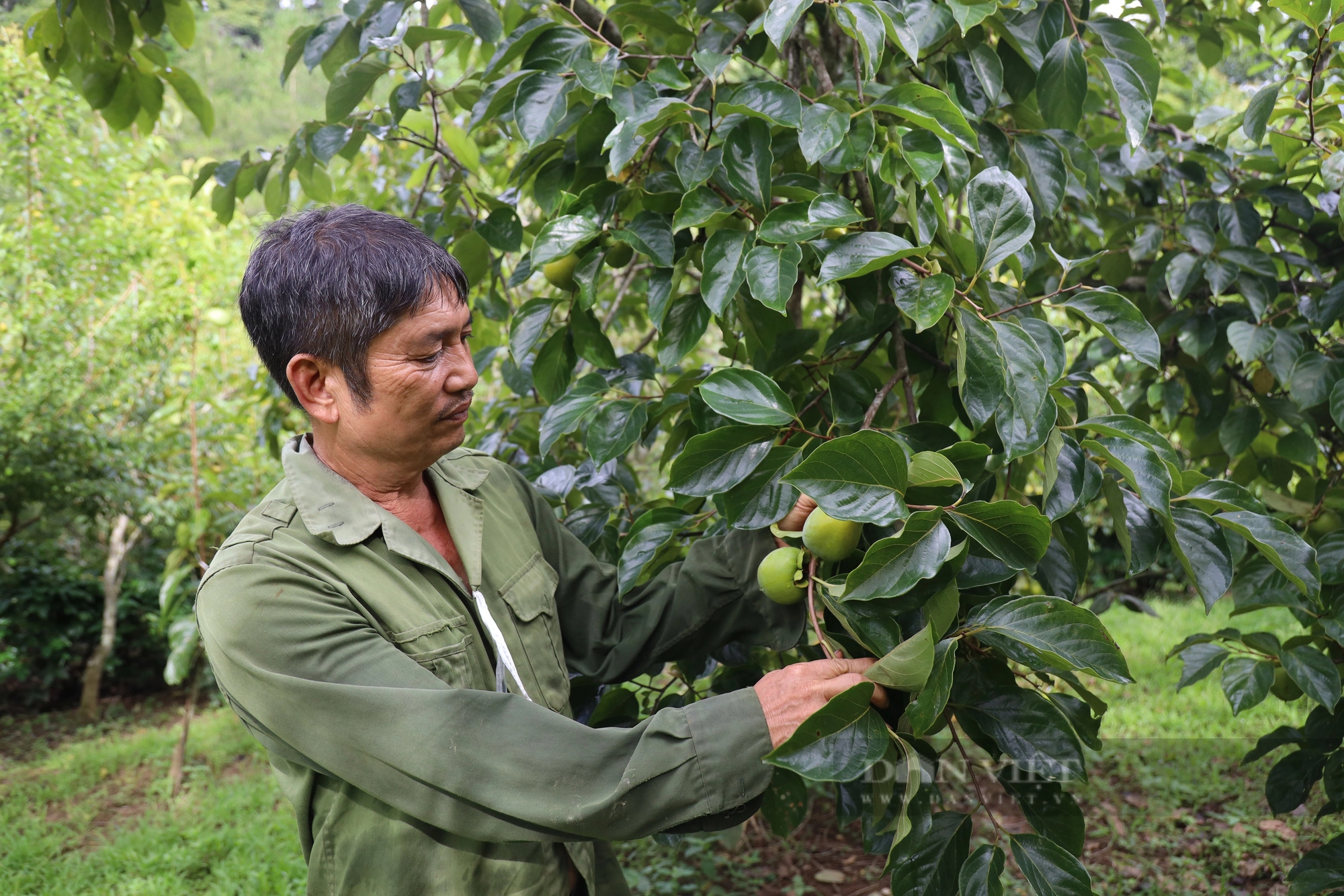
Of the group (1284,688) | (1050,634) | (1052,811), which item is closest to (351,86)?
(1050,634)

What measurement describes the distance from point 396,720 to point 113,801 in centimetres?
374

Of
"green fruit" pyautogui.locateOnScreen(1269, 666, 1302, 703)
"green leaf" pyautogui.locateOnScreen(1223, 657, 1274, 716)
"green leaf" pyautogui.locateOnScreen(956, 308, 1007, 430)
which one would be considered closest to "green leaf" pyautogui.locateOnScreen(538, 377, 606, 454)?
"green leaf" pyautogui.locateOnScreen(956, 308, 1007, 430)

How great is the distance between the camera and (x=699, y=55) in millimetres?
1280

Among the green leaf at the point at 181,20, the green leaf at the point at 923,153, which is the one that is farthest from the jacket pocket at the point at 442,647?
the green leaf at the point at 181,20

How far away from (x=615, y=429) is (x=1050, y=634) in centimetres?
65

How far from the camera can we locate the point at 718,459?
1.14 meters

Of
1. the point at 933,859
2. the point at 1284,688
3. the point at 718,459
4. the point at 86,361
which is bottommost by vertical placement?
the point at 86,361

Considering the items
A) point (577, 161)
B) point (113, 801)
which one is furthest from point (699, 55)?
point (113, 801)

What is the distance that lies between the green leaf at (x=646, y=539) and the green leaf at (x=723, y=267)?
31 centimetres

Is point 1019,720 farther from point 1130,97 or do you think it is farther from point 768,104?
point 1130,97

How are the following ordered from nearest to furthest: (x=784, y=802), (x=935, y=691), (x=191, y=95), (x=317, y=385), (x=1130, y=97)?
(x=935, y=691), (x=317, y=385), (x=1130, y=97), (x=784, y=802), (x=191, y=95)

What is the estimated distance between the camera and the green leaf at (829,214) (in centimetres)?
109

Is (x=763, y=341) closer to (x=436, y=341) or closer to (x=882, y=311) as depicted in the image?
(x=882, y=311)

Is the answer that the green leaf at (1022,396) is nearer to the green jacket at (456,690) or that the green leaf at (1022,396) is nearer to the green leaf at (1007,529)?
the green leaf at (1007,529)
